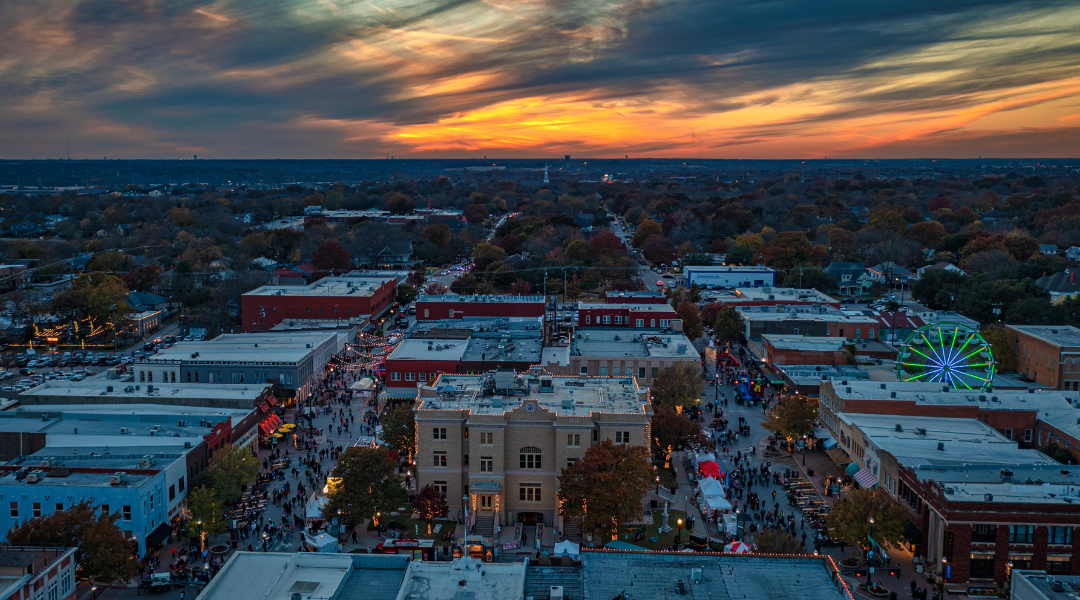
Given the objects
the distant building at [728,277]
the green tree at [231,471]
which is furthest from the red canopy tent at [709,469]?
the distant building at [728,277]

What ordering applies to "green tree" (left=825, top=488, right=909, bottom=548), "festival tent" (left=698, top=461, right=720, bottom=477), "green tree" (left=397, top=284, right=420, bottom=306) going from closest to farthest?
1. "green tree" (left=825, top=488, right=909, bottom=548)
2. "festival tent" (left=698, top=461, right=720, bottom=477)
3. "green tree" (left=397, top=284, right=420, bottom=306)

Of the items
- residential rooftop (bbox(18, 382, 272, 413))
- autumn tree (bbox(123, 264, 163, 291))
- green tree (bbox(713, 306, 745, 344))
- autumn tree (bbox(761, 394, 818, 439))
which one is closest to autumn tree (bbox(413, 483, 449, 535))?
residential rooftop (bbox(18, 382, 272, 413))

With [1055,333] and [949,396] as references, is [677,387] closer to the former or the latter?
[949,396]

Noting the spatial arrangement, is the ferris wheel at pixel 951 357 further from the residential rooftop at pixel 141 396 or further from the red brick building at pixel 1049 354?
the residential rooftop at pixel 141 396

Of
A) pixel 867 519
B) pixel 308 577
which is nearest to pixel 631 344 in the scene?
pixel 867 519

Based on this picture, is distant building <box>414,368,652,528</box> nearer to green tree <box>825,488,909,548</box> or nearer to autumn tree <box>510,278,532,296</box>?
green tree <box>825,488,909,548</box>
